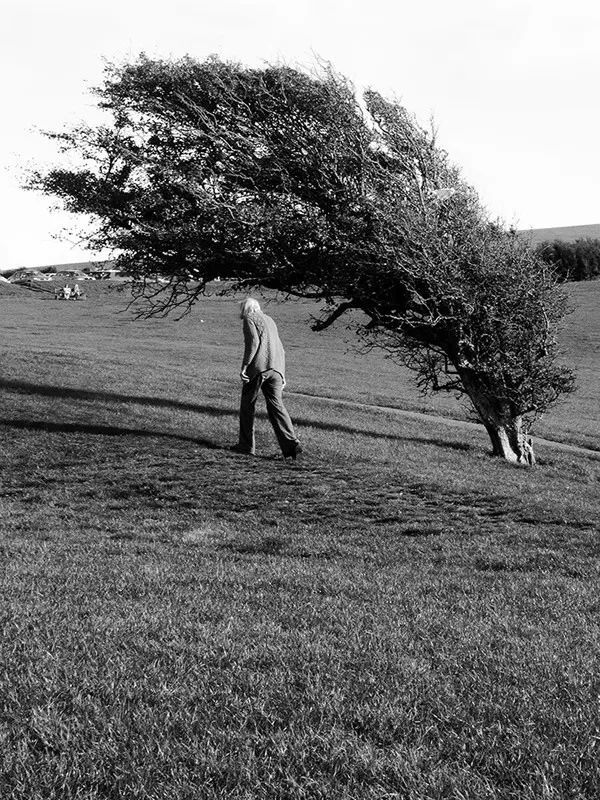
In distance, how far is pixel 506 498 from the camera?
1337cm

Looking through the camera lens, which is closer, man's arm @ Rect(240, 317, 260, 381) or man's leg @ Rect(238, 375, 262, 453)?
man's arm @ Rect(240, 317, 260, 381)

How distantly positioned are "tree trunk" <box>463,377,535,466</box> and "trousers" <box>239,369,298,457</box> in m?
8.12

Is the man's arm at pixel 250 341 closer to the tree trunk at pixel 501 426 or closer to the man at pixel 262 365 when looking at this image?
the man at pixel 262 365

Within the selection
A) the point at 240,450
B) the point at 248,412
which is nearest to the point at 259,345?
the point at 248,412

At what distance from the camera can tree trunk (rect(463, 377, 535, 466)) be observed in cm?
2125

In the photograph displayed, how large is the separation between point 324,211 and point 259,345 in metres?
7.11

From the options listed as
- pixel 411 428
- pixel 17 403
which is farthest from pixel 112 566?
pixel 411 428

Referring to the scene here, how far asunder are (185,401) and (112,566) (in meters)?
16.0

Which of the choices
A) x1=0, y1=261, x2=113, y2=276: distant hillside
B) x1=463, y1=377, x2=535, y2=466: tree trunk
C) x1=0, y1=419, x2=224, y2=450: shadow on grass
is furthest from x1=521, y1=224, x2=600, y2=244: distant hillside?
x1=0, y1=419, x2=224, y2=450: shadow on grass

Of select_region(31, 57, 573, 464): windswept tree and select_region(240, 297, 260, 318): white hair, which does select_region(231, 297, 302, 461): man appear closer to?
select_region(240, 297, 260, 318): white hair

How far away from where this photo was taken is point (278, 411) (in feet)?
47.1

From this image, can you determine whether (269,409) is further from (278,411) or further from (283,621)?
(283,621)

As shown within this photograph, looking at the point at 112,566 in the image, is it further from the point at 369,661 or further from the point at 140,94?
the point at 140,94

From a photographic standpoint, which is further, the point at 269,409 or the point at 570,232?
the point at 570,232
